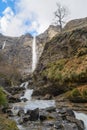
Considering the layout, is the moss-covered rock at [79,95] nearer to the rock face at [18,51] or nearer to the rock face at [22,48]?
the rock face at [18,51]

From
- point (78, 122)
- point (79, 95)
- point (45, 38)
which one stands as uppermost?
point (45, 38)

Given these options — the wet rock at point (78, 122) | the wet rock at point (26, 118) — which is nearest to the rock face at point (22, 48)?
the wet rock at point (26, 118)

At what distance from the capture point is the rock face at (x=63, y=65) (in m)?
44.1

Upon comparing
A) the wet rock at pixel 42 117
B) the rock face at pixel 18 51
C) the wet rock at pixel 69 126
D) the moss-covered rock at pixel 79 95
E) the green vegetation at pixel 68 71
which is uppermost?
the rock face at pixel 18 51

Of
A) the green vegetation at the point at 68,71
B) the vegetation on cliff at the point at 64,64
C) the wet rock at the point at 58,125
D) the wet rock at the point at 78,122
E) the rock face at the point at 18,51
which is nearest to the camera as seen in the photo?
the wet rock at the point at 58,125

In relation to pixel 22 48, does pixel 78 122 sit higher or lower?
lower

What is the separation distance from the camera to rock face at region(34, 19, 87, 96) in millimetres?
44062

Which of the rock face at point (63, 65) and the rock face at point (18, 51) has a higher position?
the rock face at point (18, 51)

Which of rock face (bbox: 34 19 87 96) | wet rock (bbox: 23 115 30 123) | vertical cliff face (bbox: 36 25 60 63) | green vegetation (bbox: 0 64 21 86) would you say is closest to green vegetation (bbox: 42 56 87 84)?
rock face (bbox: 34 19 87 96)

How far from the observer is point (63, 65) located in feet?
162

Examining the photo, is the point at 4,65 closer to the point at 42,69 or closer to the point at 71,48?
the point at 42,69

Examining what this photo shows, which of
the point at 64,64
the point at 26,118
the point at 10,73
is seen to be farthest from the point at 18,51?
the point at 26,118

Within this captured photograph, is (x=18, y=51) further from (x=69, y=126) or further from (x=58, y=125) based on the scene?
(x=69, y=126)

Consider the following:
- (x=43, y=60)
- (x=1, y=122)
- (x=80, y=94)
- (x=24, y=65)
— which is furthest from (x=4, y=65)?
(x=1, y=122)
